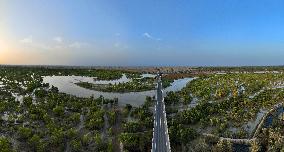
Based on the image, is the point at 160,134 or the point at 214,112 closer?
the point at 160,134

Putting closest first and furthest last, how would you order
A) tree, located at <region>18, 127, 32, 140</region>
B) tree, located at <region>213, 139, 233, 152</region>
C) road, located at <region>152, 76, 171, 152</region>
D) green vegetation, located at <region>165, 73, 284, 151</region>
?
road, located at <region>152, 76, 171, 152</region> < tree, located at <region>213, 139, 233, 152</region> < tree, located at <region>18, 127, 32, 140</region> < green vegetation, located at <region>165, 73, 284, 151</region>

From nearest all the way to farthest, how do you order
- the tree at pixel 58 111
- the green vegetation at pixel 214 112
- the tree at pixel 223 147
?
the tree at pixel 223 147 < the green vegetation at pixel 214 112 < the tree at pixel 58 111

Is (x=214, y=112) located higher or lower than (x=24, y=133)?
higher

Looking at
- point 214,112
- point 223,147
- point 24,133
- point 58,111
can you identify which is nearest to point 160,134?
point 223,147

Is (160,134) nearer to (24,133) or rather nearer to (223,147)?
(223,147)

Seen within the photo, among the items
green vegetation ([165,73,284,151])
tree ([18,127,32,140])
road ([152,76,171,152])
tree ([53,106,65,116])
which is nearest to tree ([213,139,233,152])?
green vegetation ([165,73,284,151])

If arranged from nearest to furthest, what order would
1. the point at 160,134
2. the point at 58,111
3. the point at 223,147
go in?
the point at 223,147 < the point at 160,134 < the point at 58,111

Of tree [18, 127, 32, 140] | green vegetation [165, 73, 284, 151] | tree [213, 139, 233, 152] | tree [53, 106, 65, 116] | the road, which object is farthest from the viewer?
tree [53, 106, 65, 116]

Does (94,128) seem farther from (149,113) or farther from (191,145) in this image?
(191,145)

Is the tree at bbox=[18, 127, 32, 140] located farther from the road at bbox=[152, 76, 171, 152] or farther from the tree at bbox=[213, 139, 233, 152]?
the tree at bbox=[213, 139, 233, 152]

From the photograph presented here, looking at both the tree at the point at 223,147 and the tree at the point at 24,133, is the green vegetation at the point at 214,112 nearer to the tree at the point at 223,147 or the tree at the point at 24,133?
the tree at the point at 223,147

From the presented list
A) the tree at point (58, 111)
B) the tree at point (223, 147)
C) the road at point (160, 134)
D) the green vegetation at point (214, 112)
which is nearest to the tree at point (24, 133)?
the tree at point (58, 111)
